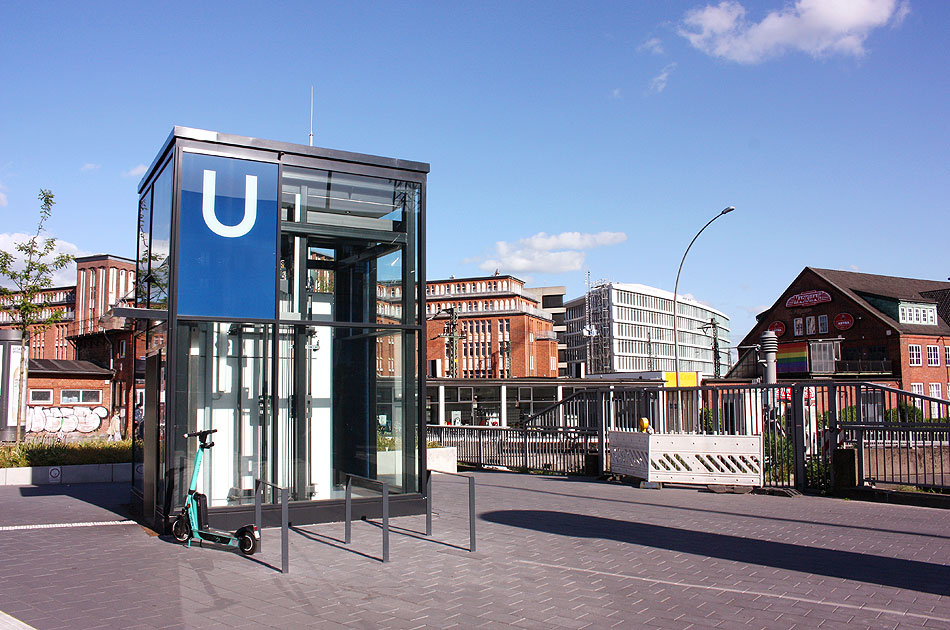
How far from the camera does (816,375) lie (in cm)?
6450

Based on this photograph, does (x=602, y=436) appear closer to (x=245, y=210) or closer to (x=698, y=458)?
(x=698, y=458)

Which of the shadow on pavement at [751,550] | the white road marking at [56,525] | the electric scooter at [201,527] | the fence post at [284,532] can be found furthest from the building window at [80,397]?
the fence post at [284,532]

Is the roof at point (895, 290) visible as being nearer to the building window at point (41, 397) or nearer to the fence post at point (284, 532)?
the building window at point (41, 397)

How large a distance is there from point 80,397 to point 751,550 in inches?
2044

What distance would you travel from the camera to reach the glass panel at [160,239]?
10094 millimetres

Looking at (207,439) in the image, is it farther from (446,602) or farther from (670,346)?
(670,346)

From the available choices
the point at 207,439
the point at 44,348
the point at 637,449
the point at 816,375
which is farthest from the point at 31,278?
the point at 44,348

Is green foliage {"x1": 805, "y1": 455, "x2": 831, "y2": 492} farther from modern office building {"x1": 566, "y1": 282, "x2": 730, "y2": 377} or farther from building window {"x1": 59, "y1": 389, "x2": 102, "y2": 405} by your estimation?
modern office building {"x1": 566, "y1": 282, "x2": 730, "y2": 377}

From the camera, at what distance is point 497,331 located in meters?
101

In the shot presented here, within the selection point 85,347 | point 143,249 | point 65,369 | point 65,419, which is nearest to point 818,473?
point 143,249

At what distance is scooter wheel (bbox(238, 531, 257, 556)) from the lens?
8.34 m

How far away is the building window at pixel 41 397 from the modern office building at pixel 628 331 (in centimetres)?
7537

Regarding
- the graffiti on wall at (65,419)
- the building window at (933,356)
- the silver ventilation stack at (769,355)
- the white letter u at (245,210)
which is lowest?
the graffiti on wall at (65,419)

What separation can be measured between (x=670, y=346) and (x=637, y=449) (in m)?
125
